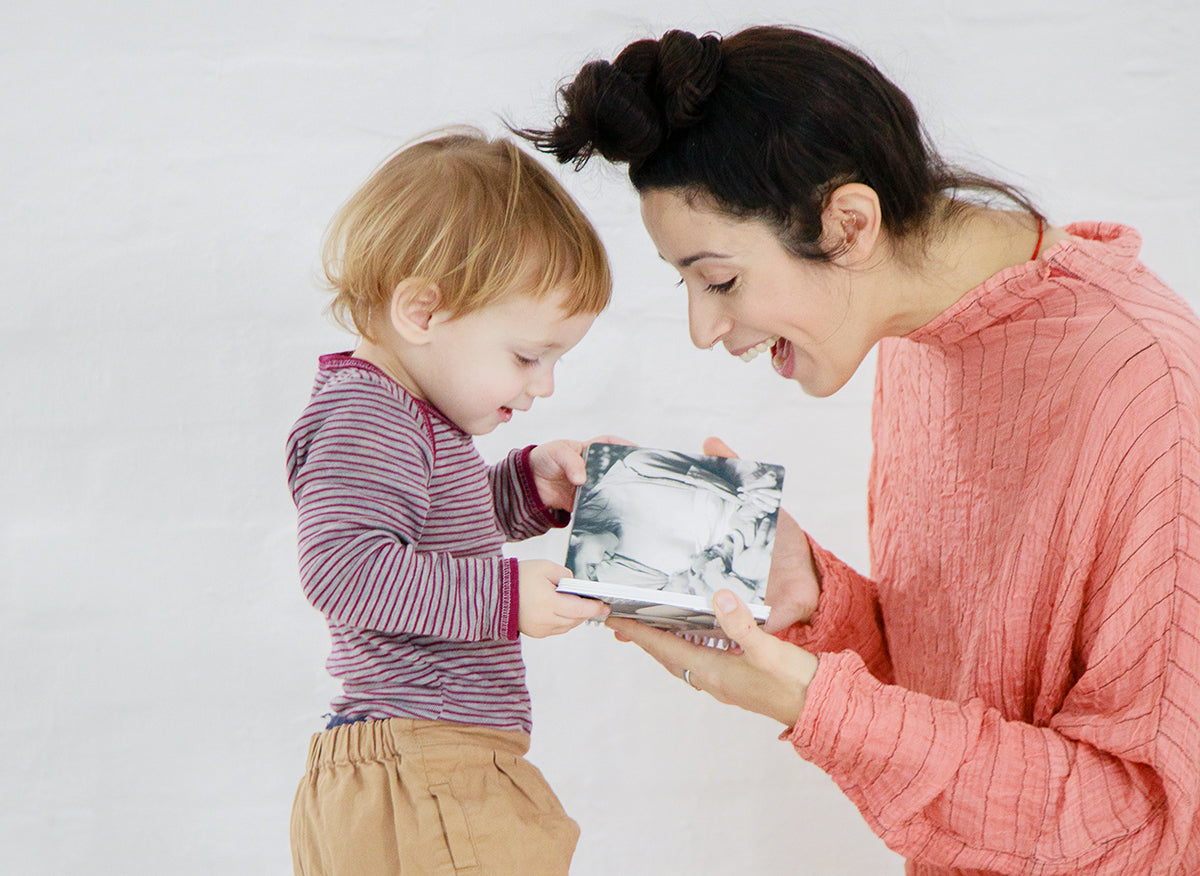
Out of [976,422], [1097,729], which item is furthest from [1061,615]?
[976,422]

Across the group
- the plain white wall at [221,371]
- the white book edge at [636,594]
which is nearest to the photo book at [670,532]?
the white book edge at [636,594]

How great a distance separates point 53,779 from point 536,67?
1.30m

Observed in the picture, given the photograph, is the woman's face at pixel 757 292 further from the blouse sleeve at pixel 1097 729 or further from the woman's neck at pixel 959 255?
the blouse sleeve at pixel 1097 729

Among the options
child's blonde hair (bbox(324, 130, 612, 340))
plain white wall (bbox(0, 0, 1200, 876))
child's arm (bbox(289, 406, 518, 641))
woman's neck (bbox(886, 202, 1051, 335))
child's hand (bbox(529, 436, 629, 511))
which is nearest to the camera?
child's arm (bbox(289, 406, 518, 641))

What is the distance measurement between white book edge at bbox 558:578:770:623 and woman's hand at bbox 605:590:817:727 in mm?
19

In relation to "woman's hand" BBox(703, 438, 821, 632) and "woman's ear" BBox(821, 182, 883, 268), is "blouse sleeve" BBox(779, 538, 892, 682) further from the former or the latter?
"woman's ear" BBox(821, 182, 883, 268)

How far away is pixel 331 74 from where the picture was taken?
1.83 metres

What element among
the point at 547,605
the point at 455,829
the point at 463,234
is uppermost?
the point at 463,234

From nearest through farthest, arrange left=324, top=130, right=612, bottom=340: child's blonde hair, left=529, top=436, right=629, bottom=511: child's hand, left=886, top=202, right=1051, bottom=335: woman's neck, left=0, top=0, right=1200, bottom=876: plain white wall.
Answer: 1. left=324, top=130, right=612, bottom=340: child's blonde hair
2. left=886, top=202, right=1051, bottom=335: woman's neck
3. left=529, top=436, right=629, bottom=511: child's hand
4. left=0, top=0, right=1200, bottom=876: plain white wall

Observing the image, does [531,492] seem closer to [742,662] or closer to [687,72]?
[742,662]

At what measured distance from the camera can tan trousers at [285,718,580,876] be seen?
117cm

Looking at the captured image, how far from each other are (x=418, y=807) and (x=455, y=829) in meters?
0.04

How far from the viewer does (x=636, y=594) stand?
1.15 metres

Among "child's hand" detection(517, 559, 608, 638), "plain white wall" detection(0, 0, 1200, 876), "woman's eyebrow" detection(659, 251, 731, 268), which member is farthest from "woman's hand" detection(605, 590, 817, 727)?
"plain white wall" detection(0, 0, 1200, 876)
